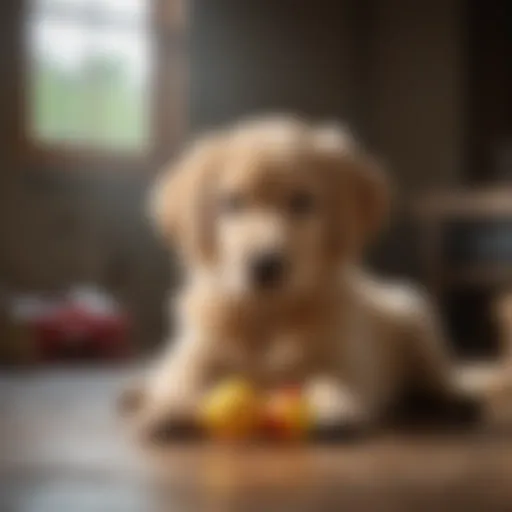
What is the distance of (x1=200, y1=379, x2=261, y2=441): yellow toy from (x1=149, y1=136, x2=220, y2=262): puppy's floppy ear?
0.26m

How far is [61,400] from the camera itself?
2.29 meters

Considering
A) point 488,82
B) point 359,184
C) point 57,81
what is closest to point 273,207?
point 359,184

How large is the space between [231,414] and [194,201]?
0.35m

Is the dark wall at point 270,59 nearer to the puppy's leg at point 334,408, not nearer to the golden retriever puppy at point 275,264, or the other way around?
the golden retriever puppy at point 275,264

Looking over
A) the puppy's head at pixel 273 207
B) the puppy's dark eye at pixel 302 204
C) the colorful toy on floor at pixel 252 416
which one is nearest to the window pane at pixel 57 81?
the puppy's head at pixel 273 207

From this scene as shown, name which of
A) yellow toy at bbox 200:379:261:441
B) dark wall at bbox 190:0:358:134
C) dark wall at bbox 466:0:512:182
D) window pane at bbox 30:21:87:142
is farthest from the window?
yellow toy at bbox 200:379:261:441

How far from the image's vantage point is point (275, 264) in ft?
6.25

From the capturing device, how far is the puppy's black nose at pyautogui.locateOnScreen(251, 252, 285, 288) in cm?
190

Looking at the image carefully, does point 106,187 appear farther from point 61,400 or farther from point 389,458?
point 389,458

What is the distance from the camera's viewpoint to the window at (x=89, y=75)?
13.2ft

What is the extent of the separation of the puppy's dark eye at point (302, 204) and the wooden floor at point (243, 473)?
368 millimetres

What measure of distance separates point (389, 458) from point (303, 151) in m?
0.52

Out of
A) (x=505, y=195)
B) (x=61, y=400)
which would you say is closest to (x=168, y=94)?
(x=505, y=195)

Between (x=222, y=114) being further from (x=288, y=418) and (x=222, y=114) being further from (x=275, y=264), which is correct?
(x=288, y=418)
